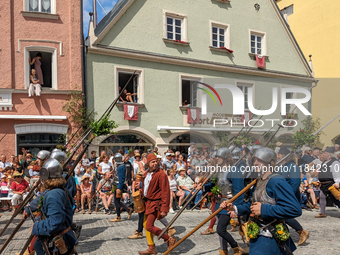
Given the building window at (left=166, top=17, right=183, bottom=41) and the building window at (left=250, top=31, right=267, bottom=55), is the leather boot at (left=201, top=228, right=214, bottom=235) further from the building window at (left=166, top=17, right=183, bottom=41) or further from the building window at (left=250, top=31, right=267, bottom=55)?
the building window at (left=250, top=31, right=267, bottom=55)

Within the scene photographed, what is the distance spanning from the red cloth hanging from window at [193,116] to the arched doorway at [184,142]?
78cm

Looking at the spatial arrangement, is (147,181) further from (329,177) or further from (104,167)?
(329,177)

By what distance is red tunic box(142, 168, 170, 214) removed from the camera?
5852mm

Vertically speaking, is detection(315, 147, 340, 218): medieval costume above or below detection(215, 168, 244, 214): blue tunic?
below

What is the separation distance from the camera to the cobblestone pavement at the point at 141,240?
20.4ft

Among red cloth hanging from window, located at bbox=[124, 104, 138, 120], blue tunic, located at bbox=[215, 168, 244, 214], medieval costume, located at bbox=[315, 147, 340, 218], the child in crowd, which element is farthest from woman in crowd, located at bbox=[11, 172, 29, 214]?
medieval costume, located at bbox=[315, 147, 340, 218]

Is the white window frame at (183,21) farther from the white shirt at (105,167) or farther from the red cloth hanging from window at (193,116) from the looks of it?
the white shirt at (105,167)

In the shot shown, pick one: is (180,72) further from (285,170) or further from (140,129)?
Answer: (285,170)

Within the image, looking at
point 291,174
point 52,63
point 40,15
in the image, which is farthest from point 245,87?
point 291,174

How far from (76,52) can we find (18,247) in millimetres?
9786

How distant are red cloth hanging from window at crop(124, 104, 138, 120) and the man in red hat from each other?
30.5 feet

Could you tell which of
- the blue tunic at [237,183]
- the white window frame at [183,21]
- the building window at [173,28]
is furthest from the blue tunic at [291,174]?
the building window at [173,28]

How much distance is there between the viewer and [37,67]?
1392 cm

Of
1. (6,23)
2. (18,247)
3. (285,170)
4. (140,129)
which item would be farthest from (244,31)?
(18,247)
